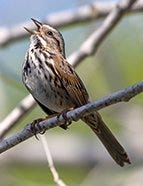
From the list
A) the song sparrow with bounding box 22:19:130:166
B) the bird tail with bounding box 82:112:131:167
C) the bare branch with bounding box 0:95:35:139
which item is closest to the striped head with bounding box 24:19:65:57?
the song sparrow with bounding box 22:19:130:166

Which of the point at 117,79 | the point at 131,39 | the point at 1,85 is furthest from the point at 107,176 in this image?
the point at 131,39

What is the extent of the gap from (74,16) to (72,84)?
150cm

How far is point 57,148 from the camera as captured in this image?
27.5 ft

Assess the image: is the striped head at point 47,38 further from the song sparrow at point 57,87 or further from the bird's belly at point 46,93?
the bird's belly at point 46,93

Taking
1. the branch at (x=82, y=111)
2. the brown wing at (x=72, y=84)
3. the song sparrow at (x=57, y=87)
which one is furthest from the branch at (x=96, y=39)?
the branch at (x=82, y=111)

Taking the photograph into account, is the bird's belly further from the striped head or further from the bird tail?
the striped head

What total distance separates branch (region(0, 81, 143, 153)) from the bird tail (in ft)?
2.84

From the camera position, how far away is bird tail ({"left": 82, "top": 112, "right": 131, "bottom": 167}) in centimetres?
662

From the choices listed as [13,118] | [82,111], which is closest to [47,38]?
[13,118]

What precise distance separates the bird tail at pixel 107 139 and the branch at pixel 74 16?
59.6 inches

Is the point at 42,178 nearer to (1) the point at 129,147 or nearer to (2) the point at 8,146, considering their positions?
(1) the point at 129,147

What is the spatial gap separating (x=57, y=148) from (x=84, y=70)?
108 centimetres

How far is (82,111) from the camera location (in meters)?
5.24

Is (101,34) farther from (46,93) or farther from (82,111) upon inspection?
(82,111)
